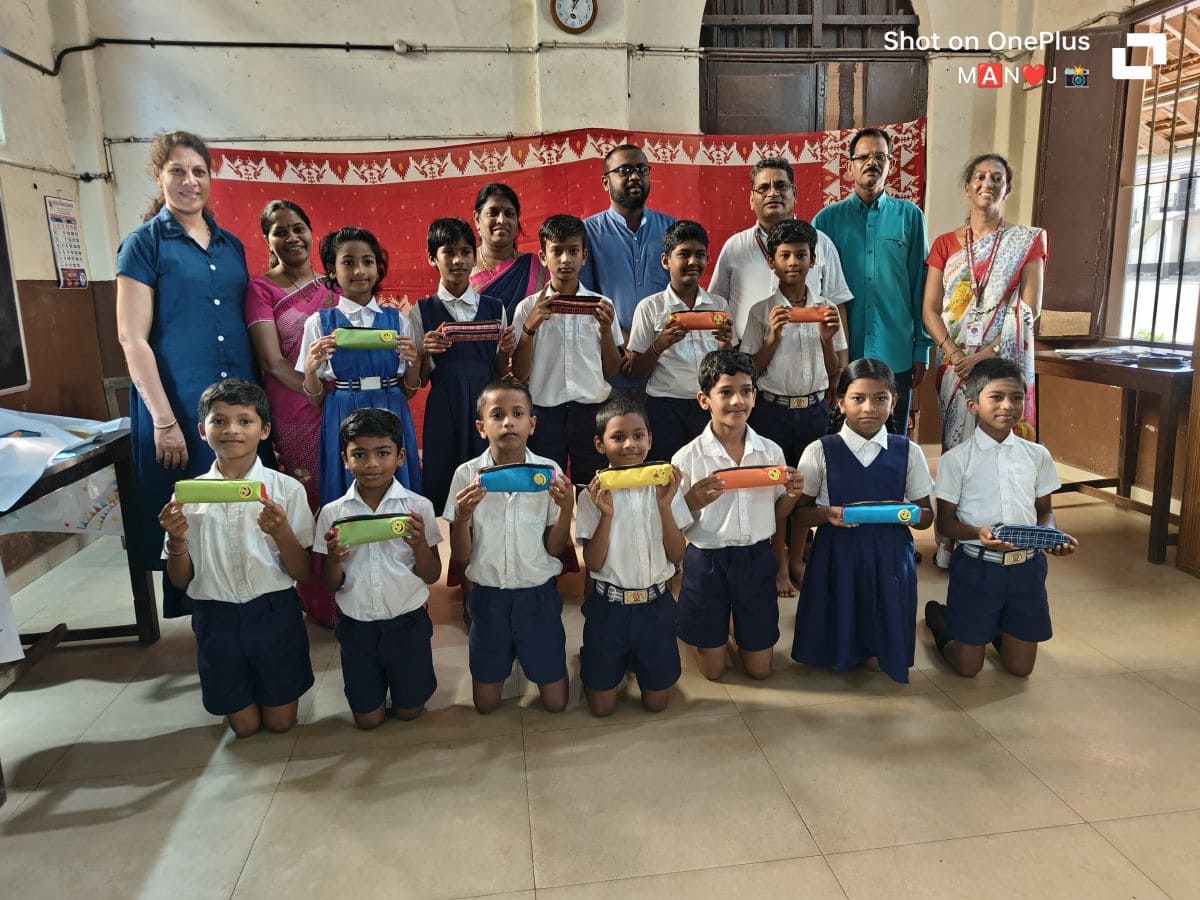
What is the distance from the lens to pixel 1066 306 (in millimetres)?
5312

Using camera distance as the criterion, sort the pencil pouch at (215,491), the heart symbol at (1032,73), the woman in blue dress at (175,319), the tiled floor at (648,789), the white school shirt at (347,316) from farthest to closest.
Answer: the heart symbol at (1032,73) → the white school shirt at (347,316) → the woman in blue dress at (175,319) → the pencil pouch at (215,491) → the tiled floor at (648,789)

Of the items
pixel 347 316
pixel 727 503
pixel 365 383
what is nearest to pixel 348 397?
pixel 365 383

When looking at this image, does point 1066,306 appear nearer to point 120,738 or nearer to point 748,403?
point 748,403

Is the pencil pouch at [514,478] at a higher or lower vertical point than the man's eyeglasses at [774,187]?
lower

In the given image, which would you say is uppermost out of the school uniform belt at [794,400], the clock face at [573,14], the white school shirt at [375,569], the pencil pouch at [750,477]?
the clock face at [573,14]

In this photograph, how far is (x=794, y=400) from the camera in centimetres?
337

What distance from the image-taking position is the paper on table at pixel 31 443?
237 cm

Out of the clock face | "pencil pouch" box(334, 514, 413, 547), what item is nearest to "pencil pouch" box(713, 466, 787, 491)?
"pencil pouch" box(334, 514, 413, 547)

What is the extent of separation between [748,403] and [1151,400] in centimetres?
363

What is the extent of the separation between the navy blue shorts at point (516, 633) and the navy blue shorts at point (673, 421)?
1.03 meters

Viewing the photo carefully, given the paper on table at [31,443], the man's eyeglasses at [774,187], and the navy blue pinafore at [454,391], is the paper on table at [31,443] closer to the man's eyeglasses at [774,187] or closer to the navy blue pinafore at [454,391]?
the navy blue pinafore at [454,391]

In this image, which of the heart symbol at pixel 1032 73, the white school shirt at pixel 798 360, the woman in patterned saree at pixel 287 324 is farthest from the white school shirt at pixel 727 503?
the heart symbol at pixel 1032 73

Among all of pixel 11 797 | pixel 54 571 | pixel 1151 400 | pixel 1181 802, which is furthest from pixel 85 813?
pixel 1151 400

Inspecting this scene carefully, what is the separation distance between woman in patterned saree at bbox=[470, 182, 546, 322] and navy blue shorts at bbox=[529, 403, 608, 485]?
503mm
